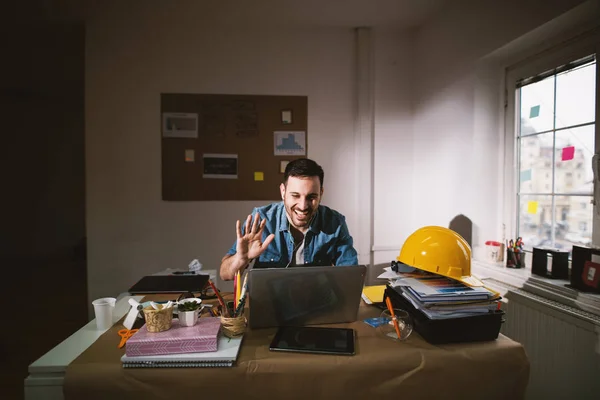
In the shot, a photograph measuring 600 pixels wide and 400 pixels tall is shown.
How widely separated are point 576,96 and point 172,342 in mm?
2333

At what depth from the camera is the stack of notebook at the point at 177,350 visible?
0.95 meters

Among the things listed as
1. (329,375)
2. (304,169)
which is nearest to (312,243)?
(304,169)

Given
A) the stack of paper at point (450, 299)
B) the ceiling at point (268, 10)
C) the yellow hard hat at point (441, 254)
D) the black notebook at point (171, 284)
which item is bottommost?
the black notebook at point (171, 284)

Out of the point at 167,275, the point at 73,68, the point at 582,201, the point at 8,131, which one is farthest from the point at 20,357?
the point at 8,131

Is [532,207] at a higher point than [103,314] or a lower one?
higher

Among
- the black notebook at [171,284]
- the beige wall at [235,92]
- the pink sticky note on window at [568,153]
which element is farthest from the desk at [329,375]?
the beige wall at [235,92]

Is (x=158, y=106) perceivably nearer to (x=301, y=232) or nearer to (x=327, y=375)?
(x=301, y=232)

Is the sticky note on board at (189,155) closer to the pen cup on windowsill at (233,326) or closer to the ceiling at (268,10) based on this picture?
the ceiling at (268,10)

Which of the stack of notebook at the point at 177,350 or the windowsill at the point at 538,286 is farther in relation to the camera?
the windowsill at the point at 538,286

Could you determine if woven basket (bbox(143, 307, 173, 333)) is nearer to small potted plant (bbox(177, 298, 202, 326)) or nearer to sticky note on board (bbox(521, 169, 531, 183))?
small potted plant (bbox(177, 298, 202, 326))

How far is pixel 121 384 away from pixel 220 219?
222 centimetres

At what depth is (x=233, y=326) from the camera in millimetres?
1090

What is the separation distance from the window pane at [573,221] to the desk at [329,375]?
116 cm

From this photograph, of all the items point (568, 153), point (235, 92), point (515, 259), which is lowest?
point (515, 259)
